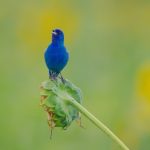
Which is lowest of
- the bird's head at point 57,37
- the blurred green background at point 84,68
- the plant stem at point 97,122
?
the plant stem at point 97,122

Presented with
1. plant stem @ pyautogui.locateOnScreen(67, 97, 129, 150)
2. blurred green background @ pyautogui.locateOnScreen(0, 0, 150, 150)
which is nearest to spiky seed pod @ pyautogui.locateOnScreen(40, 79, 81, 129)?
plant stem @ pyautogui.locateOnScreen(67, 97, 129, 150)

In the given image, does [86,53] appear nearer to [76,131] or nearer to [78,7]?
[78,7]

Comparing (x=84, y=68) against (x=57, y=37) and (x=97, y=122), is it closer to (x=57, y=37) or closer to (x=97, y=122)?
(x=57, y=37)

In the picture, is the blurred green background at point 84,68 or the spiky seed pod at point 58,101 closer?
the spiky seed pod at point 58,101

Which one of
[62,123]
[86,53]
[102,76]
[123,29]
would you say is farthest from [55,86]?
Answer: [123,29]

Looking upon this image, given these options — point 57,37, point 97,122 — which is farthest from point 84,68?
point 97,122

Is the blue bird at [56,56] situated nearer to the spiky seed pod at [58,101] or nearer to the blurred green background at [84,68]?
the spiky seed pod at [58,101]

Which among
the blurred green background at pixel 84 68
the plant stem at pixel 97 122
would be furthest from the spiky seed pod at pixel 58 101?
the blurred green background at pixel 84 68
